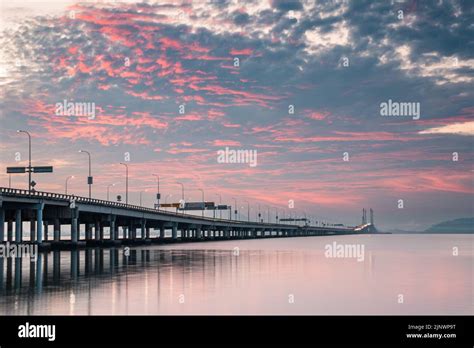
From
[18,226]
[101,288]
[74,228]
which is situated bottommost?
[101,288]

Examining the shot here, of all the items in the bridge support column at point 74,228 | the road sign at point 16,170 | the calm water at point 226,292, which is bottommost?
the calm water at point 226,292

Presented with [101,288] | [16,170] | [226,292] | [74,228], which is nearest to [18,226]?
[16,170]

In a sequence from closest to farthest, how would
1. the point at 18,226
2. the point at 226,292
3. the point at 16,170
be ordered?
the point at 226,292
the point at 16,170
the point at 18,226

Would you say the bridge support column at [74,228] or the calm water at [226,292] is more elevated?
the bridge support column at [74,228]

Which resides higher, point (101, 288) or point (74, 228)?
point (74, 228)

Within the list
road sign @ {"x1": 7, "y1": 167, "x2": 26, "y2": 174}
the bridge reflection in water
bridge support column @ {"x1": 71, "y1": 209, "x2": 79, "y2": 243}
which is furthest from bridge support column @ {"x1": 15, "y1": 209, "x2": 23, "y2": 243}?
the bridge reflection in water

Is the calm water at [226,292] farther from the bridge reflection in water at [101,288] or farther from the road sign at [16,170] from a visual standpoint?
the road sign at [16,170]

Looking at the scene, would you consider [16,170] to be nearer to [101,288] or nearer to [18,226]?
[18,226]

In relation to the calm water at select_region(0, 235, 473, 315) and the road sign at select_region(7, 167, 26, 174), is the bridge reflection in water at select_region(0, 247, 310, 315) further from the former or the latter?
the road sign at select_region(7, 167, 26, 174)

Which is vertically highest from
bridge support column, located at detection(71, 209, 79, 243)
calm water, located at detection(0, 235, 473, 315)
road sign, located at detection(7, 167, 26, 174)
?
road sign, located at detection(7, 167, 26, 174)

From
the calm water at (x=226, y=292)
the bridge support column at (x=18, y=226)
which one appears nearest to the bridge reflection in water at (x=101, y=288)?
the calm water at (x=226, y=292)

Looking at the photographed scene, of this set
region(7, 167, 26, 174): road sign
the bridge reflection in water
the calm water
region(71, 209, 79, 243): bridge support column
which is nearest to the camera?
the bridge reflection in water

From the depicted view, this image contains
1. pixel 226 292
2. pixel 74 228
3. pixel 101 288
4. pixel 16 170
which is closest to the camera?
pixel 226 292
